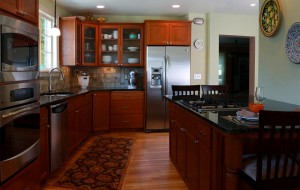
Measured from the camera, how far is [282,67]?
3.10m

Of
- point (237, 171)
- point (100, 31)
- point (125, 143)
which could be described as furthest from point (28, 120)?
point (100, 31)

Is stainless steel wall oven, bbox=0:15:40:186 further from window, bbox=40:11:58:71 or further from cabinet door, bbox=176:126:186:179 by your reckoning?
window, bbox=40:11:58:71

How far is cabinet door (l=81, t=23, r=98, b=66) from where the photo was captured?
206 inches

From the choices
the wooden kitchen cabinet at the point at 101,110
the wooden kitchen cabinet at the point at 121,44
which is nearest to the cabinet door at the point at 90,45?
the wooden kitchen cabinet at the point at 121,44

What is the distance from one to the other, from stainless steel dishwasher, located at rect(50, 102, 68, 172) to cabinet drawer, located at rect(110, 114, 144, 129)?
206cm

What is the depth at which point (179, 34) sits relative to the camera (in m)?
5.20

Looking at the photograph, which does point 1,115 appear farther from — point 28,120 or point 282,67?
point 282,67

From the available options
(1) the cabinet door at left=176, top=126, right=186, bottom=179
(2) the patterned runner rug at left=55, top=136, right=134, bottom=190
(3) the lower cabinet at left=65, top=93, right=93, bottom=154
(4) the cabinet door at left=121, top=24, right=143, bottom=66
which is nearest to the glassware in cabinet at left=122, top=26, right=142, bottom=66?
(4) the cabinet door at left=121, top=24, right=143, bottom=66

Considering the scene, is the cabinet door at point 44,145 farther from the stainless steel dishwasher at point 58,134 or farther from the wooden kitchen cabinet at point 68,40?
the wooden kitchen cabinet at point 68,40

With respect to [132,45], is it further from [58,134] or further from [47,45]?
[58,134]

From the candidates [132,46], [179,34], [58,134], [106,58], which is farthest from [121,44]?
[58,134]

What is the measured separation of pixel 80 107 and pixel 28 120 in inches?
75.8

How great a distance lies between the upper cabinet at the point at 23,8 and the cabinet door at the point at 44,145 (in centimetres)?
90

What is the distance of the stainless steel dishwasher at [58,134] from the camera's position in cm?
284
